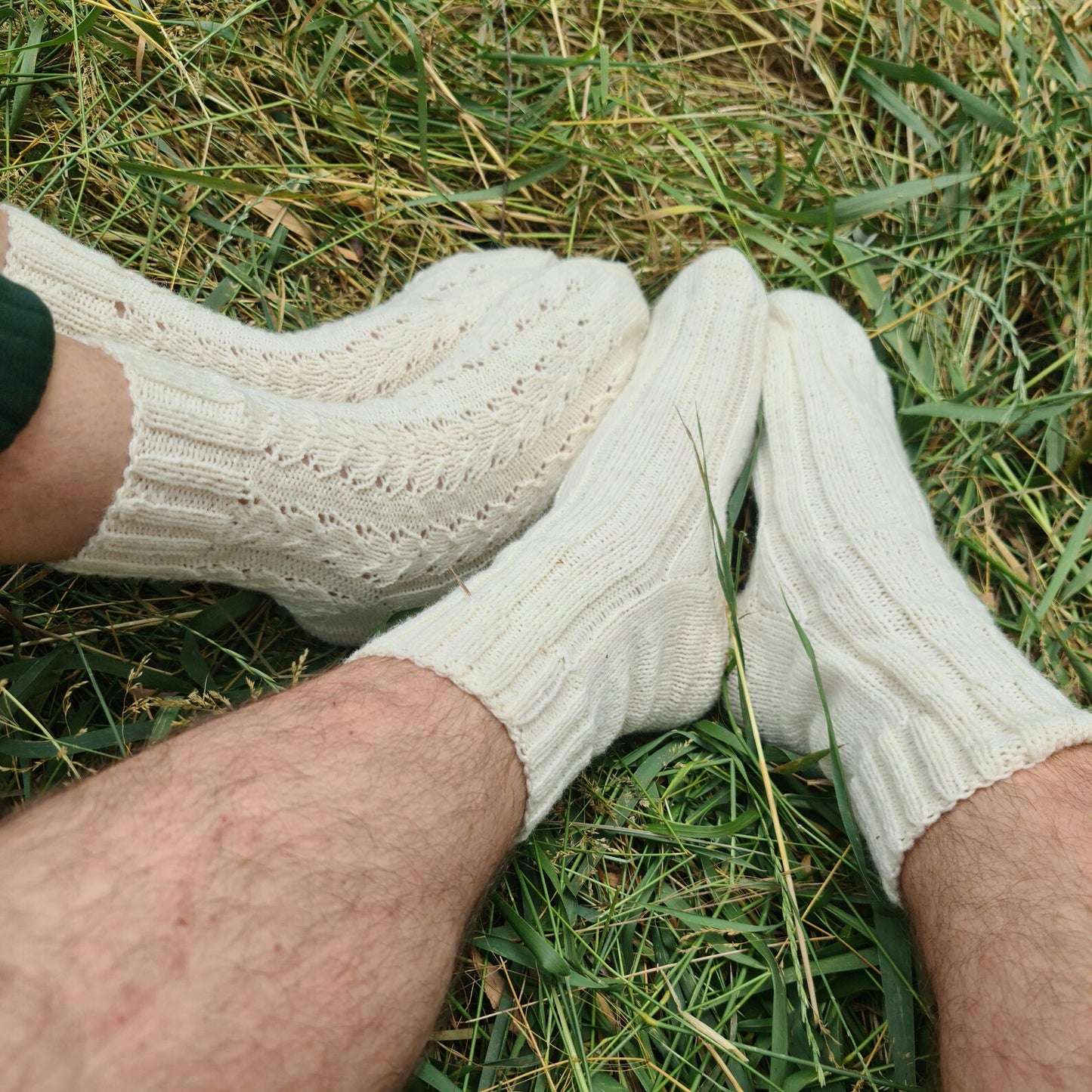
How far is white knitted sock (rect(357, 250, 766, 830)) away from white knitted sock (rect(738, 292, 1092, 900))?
50 mm

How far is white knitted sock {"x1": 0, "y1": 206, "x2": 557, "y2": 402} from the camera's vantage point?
855 millimetres

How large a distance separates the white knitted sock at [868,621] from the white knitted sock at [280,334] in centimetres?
38

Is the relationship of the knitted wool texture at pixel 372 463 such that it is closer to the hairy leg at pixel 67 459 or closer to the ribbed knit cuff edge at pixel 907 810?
the hairy leg at pixel 67 459

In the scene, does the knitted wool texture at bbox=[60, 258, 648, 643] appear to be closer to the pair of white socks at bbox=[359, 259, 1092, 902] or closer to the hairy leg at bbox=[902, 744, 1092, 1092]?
the pair of white socks at bbox=[359, 259, 1092, 902]

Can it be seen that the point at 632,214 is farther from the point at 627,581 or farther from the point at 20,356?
the point at 20,356

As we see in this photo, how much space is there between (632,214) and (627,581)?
0.54 meters

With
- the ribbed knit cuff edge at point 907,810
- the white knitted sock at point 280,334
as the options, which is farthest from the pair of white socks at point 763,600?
the white knitted sock at point 280,334

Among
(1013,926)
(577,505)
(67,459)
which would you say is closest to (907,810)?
(1013,926)

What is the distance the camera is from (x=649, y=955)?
0.91 m

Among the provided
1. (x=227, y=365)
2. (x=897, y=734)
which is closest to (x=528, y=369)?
(x=227, y=365)

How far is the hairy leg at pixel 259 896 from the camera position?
0.48 m

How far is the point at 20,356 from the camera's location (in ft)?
2.11

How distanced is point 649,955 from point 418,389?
25.7 inches

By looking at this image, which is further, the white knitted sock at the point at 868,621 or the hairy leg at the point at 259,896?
the white knitted sock at the point at 868,621
